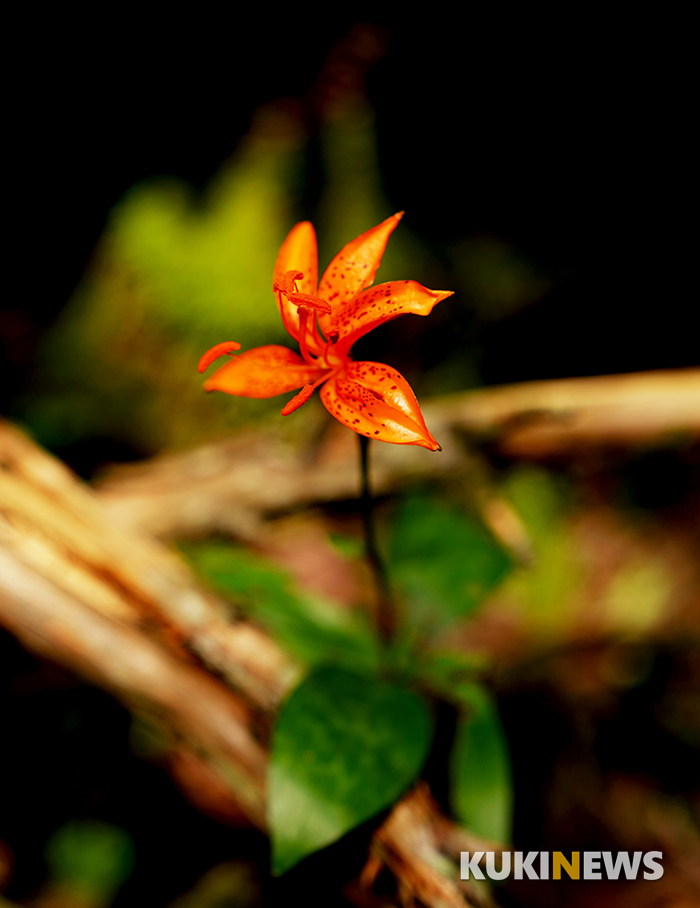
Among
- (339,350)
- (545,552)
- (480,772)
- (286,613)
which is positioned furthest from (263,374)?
(545,552)

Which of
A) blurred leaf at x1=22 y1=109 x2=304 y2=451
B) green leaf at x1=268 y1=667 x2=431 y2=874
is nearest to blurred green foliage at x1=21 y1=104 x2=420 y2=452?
blurred leaf at x1=22 y1=109 x2=304 y2=451

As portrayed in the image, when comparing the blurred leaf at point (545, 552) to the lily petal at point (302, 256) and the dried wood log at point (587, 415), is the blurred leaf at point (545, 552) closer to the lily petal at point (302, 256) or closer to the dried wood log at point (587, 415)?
the dried wood log at point (587, 415)

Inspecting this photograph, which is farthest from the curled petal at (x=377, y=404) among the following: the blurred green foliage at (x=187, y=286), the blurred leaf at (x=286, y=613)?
the blurred green foliage at (x=187, y=286)

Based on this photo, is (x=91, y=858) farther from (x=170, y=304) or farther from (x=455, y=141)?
(x=455, y=141)

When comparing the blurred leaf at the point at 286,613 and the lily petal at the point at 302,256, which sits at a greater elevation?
the lily petal at the point at 302,256

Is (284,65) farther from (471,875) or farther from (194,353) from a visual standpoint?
(471,875)
